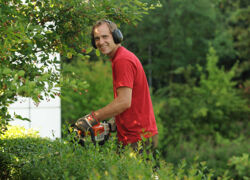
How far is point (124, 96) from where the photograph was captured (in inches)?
122

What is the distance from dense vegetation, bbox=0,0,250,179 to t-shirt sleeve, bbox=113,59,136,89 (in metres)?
0.54

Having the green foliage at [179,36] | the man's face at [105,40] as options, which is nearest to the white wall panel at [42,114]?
the man's face at [105,40]

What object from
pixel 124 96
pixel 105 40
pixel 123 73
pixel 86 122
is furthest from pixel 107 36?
pixel 86 122

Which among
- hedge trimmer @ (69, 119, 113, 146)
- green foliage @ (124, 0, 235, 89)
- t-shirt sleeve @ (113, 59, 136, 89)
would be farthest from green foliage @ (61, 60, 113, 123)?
t-shirt sleeve @ (113, 59, 136, 89)

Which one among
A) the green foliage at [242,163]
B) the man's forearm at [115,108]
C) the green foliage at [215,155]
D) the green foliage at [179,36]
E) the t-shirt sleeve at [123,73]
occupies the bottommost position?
the green foliage at [215,155]

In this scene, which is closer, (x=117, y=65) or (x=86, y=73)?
(x=117, y=65)

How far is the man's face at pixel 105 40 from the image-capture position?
343 cm

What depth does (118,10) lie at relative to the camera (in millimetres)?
3617

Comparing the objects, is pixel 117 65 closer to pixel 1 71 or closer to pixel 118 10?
pixel 118 10

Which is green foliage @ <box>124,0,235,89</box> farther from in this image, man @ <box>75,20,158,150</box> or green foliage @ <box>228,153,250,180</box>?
man @ <box>75,20,158,150</box>

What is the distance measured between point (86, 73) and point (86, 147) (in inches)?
388

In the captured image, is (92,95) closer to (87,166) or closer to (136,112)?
(136,112)

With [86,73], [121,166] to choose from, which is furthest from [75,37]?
[86,73]

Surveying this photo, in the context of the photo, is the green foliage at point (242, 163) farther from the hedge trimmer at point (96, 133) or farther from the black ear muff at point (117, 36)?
the black ear muff at point (117, 36)
